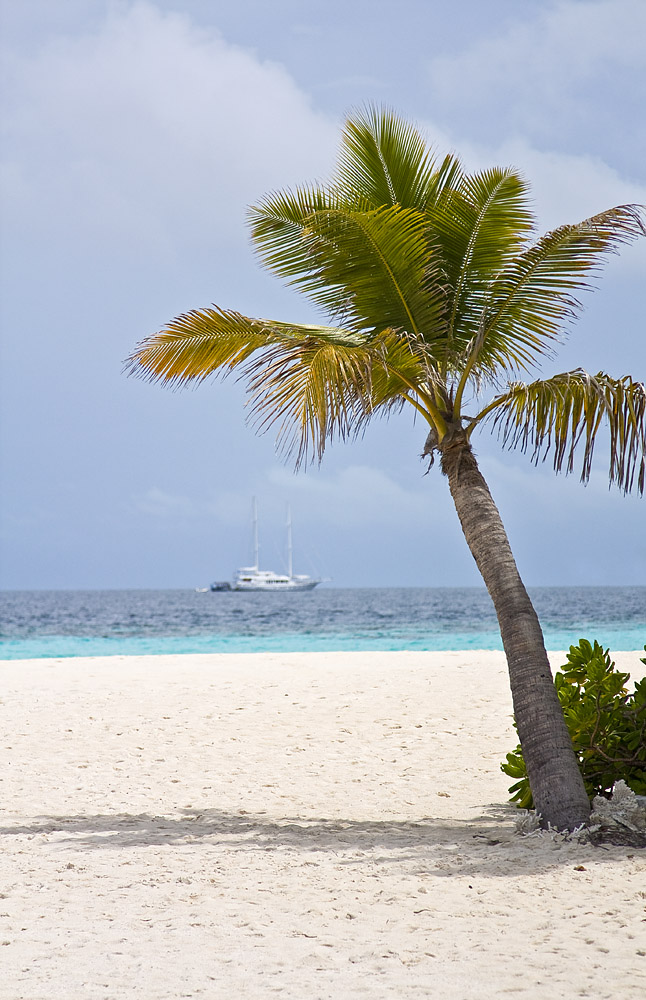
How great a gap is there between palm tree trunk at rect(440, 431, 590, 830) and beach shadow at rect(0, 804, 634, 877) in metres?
0.30

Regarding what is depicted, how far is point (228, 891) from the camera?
15.7ft

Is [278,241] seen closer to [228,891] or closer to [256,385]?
[256,385]

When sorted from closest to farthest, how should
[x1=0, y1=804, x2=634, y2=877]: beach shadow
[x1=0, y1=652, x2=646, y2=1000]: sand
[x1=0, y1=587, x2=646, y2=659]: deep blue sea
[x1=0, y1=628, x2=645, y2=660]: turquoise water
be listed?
[x1=0, y1=652, x2=646, y2=1000]: sand
[x1=0, y1=804, x2=634, y2=877]: beach shadow
[x1=0, y1=628, x2=645, y2=660]: turquoise water
[x1=0, y1=587, x2=646, y2=659]: deep blue sea

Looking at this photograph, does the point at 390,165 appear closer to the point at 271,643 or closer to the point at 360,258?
the point at 360,258

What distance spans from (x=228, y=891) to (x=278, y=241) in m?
4.27

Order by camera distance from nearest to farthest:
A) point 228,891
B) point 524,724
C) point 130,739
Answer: point 228,891
point 524,724
point 130,739

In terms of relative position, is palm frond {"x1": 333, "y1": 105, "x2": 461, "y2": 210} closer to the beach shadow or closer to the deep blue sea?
the beach shadow

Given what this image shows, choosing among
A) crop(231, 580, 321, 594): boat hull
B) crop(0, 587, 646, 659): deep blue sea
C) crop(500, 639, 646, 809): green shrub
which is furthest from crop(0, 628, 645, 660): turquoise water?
crop(231, 580, 321, 594): boat hull

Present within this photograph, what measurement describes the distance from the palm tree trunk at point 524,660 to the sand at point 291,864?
11.3 inches

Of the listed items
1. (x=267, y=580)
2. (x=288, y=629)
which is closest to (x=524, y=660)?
(x=288, y=629)

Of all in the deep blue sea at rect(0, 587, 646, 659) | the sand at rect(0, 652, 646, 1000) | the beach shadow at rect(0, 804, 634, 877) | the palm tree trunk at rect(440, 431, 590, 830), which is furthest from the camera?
the deep blue sea at rect(0, 587, 646, 659)

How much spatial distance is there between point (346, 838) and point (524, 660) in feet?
5.48

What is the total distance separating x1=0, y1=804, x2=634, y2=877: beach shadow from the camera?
5.22m

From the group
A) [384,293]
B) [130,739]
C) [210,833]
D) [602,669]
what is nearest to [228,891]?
[210,833]
